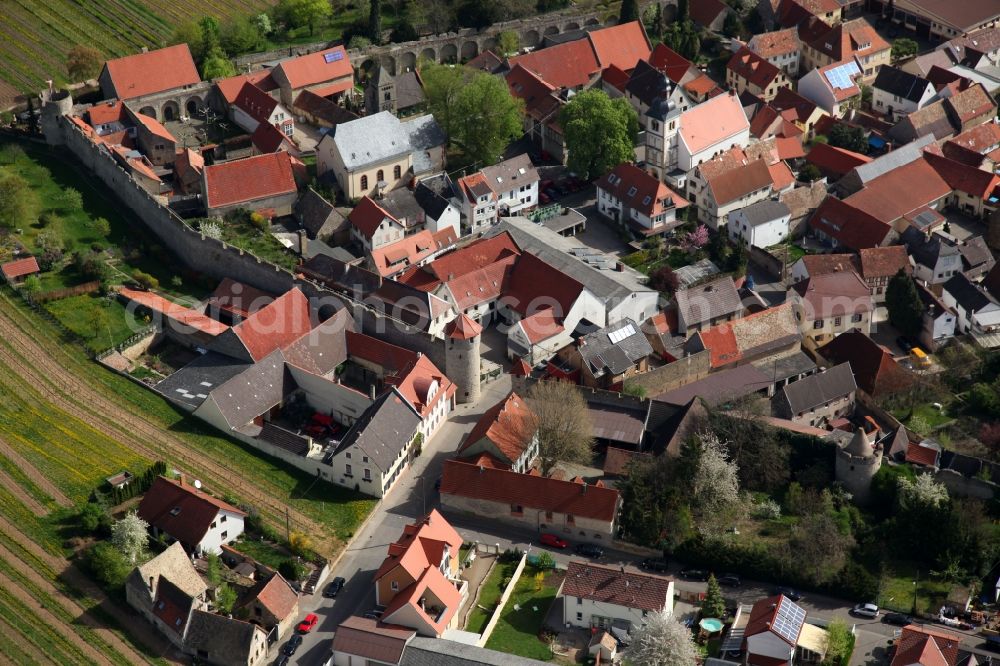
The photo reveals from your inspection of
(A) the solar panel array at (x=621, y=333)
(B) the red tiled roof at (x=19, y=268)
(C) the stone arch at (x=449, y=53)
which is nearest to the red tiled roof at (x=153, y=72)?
(C) the stone arch at (x=449, y=53)

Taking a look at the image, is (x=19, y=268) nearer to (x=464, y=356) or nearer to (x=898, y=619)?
(x=464, y=356)

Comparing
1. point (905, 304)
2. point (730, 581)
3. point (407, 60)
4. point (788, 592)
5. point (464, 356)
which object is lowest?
point (905, 304)

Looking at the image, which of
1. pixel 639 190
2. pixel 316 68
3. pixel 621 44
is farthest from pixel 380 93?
pixel 639 190

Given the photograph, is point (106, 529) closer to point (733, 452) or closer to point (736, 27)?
point (733, 452)

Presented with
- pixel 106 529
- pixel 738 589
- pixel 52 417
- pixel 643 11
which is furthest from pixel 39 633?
pixel 643 11

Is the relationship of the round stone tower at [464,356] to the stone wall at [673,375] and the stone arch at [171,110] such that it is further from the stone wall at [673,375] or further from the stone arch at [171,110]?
the stone arch at [171,110]
